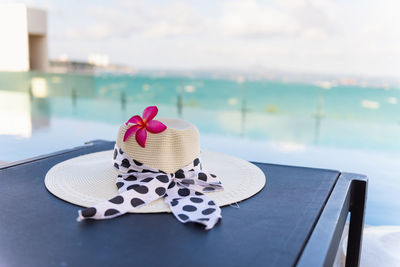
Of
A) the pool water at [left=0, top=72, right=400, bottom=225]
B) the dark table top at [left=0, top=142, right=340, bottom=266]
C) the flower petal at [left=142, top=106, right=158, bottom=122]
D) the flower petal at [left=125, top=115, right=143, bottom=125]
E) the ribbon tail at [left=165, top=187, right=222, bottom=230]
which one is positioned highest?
the flower petal at [left=142, top=106, right=158, bottom=122]

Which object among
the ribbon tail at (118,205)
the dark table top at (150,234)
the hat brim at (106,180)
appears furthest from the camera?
the hat brim at (106,180)

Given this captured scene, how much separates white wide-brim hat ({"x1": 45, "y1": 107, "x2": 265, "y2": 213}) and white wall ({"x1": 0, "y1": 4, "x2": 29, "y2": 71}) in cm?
915

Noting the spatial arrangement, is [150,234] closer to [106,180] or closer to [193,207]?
[193,207]

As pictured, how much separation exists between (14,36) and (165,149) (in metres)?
9.69

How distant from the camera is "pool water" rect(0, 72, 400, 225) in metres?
3.69

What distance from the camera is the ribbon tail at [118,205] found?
776mm

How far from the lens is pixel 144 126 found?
97cm

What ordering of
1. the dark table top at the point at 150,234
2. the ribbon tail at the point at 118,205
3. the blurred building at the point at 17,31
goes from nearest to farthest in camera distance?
1. the dark table top at the point at 150,234
2. the ribbon tail at the point at 118,205
3. the blurred building at the point at 17,31

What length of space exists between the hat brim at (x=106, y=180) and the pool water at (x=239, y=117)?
4.64ft

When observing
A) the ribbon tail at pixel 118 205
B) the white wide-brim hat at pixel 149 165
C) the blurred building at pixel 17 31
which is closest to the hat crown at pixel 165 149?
the white wide-brim hat at pixel 149 165

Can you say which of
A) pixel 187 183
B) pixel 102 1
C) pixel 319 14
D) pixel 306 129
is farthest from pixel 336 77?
pixel 187 183

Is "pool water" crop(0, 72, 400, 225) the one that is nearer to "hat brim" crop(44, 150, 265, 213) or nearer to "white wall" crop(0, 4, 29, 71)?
"white wall" crop(0, 4, 29, 71)

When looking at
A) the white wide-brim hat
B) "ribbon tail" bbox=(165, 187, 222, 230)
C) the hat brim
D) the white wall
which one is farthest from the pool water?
"ribbon tail" bbox=(165, 187, 222, 230)

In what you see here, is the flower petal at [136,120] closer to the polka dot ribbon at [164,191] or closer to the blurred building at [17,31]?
the polka dot ribbon at [164,191]
